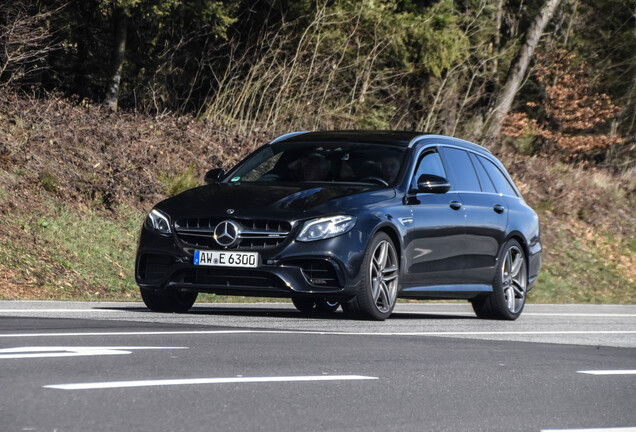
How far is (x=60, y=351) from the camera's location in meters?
7.47

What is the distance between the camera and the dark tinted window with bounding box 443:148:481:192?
42.3 ft

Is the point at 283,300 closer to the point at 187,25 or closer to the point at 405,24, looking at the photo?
the point at 187,25

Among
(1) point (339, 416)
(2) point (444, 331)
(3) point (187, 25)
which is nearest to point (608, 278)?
(3) point (187, 25)

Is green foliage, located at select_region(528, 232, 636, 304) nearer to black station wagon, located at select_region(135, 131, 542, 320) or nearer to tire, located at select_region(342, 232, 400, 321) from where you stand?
black station wagon, located at select_region(135, 131, 542, 320)

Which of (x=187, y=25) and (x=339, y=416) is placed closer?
(x=339, y=416)

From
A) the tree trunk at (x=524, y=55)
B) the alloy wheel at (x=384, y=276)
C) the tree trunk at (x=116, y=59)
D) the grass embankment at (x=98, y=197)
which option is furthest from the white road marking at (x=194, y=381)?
the tree trunk at (x=524, y=55)

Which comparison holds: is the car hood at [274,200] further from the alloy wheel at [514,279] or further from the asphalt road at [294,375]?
the alloy wheel at [514,279]

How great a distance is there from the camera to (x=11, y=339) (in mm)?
8109

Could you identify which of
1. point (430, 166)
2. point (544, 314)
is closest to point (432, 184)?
point (430, 166)

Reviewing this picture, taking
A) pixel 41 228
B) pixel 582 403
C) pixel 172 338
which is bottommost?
pixel 41 228

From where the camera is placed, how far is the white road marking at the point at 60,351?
23.5 ft

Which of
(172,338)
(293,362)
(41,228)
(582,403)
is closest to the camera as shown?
(582,403)

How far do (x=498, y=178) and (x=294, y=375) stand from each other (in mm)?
7592

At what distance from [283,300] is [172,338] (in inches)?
305
